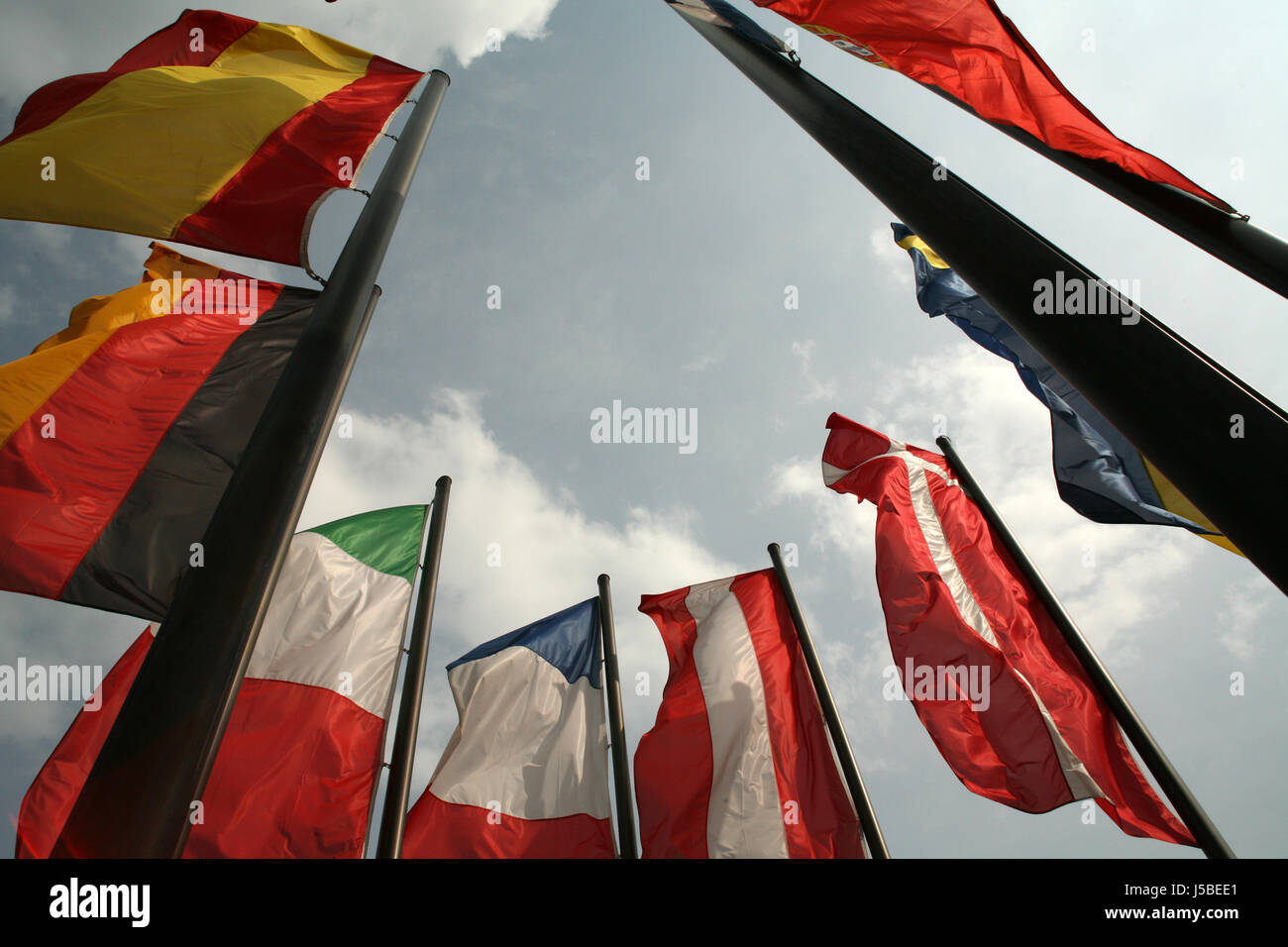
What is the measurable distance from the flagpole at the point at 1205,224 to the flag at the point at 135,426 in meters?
4.37

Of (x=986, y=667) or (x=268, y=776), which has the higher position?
(x=986, y=667)

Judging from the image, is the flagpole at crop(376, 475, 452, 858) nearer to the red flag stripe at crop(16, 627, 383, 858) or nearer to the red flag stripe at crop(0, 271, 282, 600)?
the red flag stripe at crop(16, 627, 383, 858)

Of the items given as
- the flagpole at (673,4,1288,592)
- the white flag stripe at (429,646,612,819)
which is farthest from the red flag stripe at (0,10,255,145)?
the white flag stripe at (429,646,612,819)

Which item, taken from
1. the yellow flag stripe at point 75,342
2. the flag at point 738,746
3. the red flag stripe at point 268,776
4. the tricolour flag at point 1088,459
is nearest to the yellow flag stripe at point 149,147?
the yellow flag stripe at point 75,342

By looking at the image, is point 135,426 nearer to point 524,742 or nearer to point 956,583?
point 524,742

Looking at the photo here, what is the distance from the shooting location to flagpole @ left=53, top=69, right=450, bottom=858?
1757mm

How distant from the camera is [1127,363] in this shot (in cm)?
187

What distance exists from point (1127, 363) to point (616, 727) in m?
7.23

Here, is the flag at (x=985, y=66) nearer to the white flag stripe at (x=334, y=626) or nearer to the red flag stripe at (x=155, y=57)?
the red flag stripe at (x=155, y=57)

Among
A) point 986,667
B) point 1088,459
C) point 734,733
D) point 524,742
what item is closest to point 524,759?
point 524,742

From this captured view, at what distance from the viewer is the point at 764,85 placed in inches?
169

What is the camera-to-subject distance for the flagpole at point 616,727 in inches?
298
